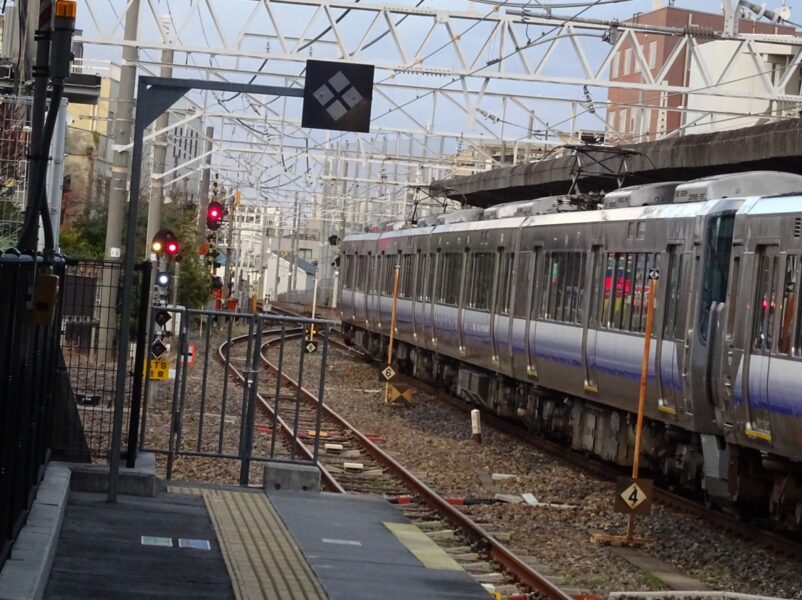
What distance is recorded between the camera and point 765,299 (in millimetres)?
12422

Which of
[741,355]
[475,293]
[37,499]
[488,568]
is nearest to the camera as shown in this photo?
[37,499]

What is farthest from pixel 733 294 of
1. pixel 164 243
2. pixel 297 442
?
pixel 164 243

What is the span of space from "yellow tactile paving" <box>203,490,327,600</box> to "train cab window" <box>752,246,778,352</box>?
13.4 feet

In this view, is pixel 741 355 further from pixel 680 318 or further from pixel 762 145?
pixel 762 145

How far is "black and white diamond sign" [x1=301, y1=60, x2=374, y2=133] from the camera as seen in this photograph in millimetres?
12203

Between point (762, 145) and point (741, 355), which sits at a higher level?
point (762, 145)

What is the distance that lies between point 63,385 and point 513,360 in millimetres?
9979

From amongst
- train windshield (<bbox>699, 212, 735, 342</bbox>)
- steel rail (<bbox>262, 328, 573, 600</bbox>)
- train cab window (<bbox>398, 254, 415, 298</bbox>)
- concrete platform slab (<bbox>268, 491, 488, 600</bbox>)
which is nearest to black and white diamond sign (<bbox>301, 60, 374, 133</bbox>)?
steel rail (<bbox>262, 328, 573, 600</bbox>)

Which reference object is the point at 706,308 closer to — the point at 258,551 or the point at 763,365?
the point at 763,365

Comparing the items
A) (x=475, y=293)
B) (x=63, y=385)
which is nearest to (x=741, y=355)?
(x=63, y=385)

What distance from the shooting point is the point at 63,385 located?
11516 mm

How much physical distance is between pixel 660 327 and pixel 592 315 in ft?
7.59

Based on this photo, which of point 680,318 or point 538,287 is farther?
point 538,287

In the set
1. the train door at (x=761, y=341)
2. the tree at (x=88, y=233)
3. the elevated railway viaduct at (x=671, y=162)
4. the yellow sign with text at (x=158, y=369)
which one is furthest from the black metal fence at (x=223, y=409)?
the elevated railway viaduct at (x=671, y=162)
